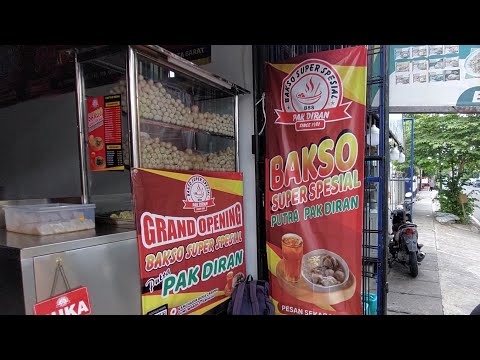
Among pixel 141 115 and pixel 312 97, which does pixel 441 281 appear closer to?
pixel 312 97

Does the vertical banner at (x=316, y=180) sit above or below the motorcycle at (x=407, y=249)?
above

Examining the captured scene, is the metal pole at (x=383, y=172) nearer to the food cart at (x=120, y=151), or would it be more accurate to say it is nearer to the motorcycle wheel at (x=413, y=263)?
the food cart at (x=120, y=151)

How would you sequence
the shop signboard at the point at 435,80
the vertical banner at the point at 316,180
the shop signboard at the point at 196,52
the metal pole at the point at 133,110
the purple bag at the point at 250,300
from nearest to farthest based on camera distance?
1. the metal pole at the point at 133,110
2. the vertical banner at the point at 316,180
3. the purple bag at the point at 250,300
4. the shop signboard at the point at 196,52
5. the shop signboard at the point at 435,80

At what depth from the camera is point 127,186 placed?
2.95m

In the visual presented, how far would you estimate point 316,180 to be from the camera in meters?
2.55

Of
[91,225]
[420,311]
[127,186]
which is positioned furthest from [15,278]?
[420,311]

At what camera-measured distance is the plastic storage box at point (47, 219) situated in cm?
175

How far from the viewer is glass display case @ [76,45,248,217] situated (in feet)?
6.43

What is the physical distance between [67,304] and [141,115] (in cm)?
113

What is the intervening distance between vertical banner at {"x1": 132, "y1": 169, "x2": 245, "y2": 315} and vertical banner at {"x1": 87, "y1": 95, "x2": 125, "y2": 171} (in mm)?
383

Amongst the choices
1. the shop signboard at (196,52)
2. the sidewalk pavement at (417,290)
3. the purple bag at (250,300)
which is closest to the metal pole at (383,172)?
the purple bag at (250,300)

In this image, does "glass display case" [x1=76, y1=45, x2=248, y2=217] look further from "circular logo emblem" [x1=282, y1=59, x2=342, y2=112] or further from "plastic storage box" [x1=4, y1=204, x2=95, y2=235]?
"circular logo emblem" [x1=282, y1=59, x2=342, y2=112]

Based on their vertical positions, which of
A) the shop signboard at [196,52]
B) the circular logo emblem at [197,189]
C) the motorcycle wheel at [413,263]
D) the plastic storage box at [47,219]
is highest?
the shop signboard at [196,52]

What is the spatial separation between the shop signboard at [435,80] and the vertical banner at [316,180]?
53.3 inches
